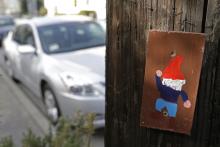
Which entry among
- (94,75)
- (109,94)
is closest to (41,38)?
(94,75)

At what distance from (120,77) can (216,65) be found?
1.38ft

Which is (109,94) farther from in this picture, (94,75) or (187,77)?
(94,75)

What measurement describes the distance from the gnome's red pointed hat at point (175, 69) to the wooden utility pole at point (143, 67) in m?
0.08

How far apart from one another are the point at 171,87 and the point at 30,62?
5.31 metres

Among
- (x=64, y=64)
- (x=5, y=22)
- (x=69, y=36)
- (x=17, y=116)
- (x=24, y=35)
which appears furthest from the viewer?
(x=5, y=22)

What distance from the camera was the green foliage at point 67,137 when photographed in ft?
8.15

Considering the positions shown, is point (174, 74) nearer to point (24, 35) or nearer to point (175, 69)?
point (175, 69)

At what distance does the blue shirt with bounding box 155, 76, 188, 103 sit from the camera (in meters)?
1.35

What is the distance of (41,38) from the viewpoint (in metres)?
6.21

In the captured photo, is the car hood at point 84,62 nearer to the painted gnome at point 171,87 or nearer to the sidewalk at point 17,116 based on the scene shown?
the sidewalk at point 17,116

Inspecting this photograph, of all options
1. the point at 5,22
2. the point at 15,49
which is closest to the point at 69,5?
the point at 15,49

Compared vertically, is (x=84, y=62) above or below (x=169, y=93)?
below

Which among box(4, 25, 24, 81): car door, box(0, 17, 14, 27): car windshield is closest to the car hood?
box(4, 25, 24, 81): car door

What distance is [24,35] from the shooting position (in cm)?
714
